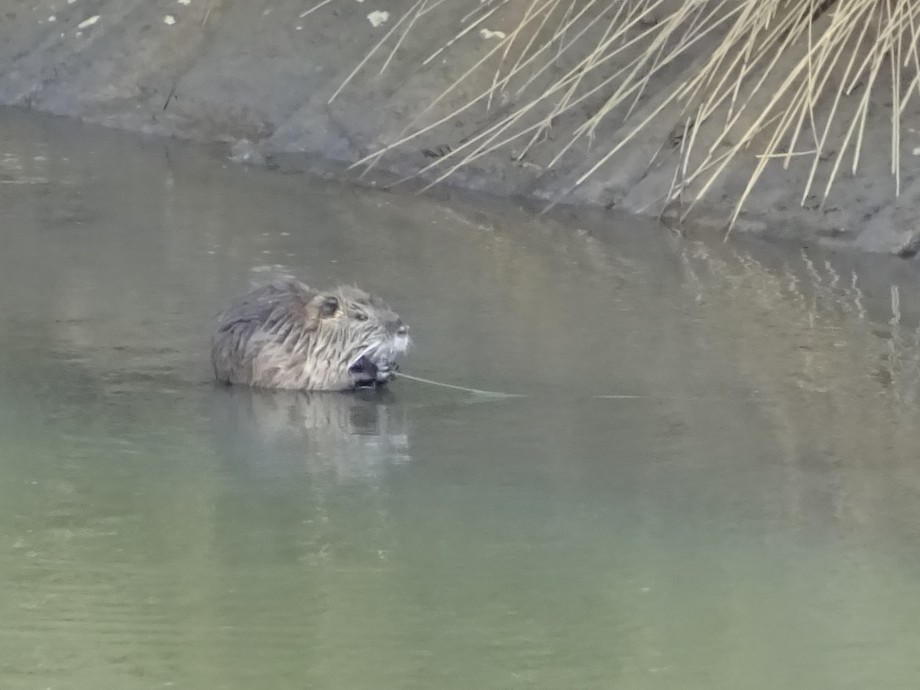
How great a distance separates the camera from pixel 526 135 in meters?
7.72

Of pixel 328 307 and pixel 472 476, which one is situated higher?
pixel 328 307

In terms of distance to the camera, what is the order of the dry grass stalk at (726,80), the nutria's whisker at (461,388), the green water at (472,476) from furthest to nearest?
the dry grass stalk at (726,80) < the nutria's whisker at (461,388) < the green water at (472,476)

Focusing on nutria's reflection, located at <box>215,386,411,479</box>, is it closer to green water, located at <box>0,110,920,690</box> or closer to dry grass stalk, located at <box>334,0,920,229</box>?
green water, located at <box>0,110,920,690</box>

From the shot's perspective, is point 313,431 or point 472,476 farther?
point 313,431

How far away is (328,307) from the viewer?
4.75 metres

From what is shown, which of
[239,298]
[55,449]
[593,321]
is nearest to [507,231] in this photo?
[593,321]

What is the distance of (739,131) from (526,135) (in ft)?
3.32

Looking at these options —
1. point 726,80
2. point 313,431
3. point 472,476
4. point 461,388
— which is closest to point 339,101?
point 726,80

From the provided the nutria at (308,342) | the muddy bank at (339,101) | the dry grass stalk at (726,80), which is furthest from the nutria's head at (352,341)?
the muddy bank at (339,101)

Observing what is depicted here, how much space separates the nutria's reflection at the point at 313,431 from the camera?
3.94 meters

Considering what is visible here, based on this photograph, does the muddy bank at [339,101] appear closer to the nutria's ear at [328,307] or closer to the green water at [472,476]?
the green water at [472,476]

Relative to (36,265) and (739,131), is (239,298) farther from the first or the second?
(739,131)

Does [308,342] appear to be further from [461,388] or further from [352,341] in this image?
[461,388]

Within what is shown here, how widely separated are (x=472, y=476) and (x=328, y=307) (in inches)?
41.4
